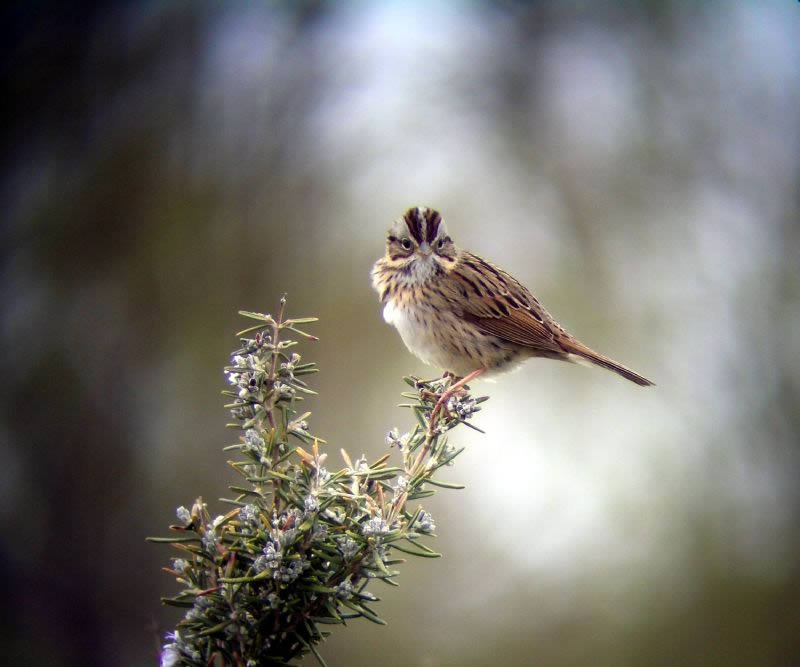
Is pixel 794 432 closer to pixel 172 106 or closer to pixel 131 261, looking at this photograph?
pixel 131 261

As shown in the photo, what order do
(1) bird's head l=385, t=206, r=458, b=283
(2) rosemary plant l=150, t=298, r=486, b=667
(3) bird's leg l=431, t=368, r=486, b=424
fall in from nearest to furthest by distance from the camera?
(2) rosemary plant l=150, t=298, r=486, b=667 < (3) bird's leg l=431, t=368, r=486, b=424 < (1) bird's head l=385, t=206, r=458, b=283

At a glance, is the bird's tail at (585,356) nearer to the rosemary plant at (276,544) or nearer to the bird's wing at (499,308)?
the bird's wing at (499,308)

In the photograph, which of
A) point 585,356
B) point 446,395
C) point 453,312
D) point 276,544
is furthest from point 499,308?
point 276,544

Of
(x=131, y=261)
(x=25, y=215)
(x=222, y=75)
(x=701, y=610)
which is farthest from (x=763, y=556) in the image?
(x=25, y=215)

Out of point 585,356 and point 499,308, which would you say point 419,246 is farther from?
point 585,356

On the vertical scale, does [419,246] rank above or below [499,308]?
above

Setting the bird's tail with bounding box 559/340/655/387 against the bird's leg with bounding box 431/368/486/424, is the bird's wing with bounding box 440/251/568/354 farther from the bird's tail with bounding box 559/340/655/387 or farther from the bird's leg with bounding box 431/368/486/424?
the bird's leg with bounding box 431/368/486/424

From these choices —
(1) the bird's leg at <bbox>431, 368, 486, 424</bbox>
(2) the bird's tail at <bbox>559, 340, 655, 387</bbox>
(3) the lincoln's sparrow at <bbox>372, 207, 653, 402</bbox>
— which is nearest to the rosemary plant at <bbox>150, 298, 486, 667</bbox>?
(1) the bird's leg at <bbox>431, 368, 486, 424</bbox>
